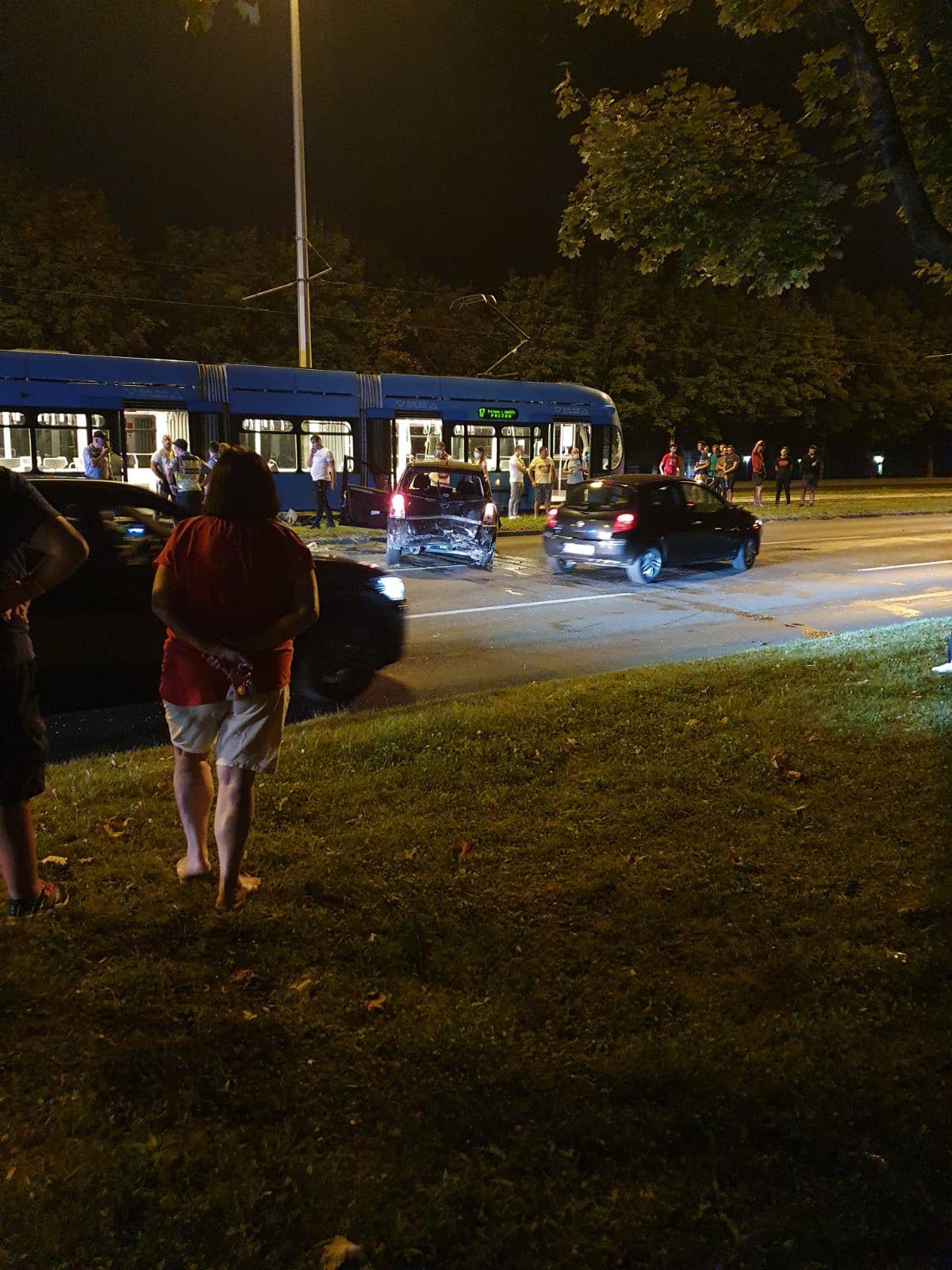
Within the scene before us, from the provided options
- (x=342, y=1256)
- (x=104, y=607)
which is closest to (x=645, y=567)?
(x=104, y=607)

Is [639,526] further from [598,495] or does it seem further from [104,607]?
[104,607]

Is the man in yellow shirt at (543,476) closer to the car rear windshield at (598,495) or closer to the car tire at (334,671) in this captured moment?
the car rear windshield at (598,495)

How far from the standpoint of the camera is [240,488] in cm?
357

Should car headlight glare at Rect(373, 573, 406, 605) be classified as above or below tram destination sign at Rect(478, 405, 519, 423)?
below

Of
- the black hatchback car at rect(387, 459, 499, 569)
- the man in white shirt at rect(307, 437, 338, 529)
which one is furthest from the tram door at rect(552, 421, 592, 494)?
the black hatchback car at rect(387, 459, 499, 569)

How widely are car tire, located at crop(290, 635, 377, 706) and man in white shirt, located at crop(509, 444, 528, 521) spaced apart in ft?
52.0

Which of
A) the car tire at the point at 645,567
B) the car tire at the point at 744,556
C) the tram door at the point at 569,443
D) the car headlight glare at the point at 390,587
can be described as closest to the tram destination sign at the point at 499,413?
the tram door at the point at 569,443

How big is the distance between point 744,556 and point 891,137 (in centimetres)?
933

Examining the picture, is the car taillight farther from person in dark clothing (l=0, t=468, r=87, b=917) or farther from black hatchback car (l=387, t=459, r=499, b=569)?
person in dark clothing (l=0, t=468, r=87, b=917)

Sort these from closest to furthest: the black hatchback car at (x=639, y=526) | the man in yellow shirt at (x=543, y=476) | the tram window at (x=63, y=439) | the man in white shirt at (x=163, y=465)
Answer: the black hatchback car at (x=639, y=526) < the man in white shirt at (x=163, y=465) < the tram window at (x=63, y=439) < the man in yellow shirt at (x=543, y=476)

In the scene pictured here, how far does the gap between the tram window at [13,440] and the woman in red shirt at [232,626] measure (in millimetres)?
16675

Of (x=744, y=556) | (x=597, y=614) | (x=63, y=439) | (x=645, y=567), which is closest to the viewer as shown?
(x=597, y=614)

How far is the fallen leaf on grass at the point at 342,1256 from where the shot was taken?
223 cm

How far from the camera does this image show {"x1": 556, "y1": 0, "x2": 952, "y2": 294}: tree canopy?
8.20 metres
